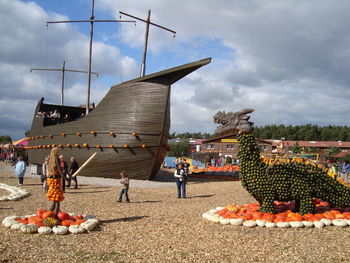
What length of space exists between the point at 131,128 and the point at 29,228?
1027cm

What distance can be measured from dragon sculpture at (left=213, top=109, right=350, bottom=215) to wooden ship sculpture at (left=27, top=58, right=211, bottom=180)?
808 cm

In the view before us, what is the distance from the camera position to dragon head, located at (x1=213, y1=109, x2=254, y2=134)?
8.45 metres

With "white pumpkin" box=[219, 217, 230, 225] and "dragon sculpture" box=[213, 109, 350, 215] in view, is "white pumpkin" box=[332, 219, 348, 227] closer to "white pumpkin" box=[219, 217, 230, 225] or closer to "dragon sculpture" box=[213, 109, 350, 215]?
"dragon sculpture" box=[213, 109, 350, 215]

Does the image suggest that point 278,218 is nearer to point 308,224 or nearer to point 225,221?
point 308,224

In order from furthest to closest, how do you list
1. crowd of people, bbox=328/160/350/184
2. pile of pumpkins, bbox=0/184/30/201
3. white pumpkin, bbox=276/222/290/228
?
crowd of people, bbox=328/160/350/184, pile of pumpkins, bbox=0/184/30/201, white pumpkin, bbox=276/222/290/228

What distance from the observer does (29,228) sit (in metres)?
6.24

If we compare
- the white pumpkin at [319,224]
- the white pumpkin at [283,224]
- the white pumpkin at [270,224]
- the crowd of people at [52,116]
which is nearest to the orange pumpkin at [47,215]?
the white pumpkin at [270,224]

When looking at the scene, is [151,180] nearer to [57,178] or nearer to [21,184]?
[21,184]

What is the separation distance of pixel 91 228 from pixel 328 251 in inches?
178

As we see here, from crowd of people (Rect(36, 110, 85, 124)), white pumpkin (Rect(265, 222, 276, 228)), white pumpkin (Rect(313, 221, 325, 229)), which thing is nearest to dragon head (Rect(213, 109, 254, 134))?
white pumpkin (Rect(265, 222, 276, 228))

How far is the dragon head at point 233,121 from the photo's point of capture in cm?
845

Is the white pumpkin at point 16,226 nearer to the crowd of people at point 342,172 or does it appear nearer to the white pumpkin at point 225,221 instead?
the white pumpkin at point 225,221

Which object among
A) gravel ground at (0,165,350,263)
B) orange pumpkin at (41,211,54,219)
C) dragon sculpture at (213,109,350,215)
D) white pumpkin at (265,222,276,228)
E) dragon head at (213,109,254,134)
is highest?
dragon head at (213,109,254,134)

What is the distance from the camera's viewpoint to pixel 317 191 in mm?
7969
